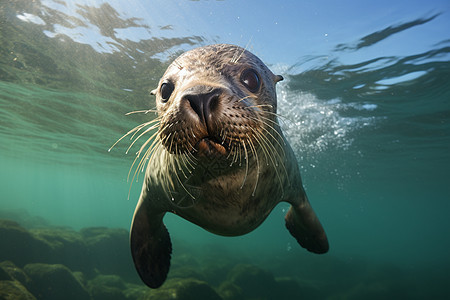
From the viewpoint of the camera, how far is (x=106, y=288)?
32.6 feet

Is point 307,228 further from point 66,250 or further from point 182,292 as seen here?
point 66,250

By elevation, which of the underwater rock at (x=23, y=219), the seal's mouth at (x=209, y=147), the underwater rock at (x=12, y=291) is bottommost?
the underwater rock at (x=23, y=219)

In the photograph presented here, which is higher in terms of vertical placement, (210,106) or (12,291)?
(210,106)

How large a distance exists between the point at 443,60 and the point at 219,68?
9.04 m

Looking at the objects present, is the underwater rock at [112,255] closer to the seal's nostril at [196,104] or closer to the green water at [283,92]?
the green water at [283,92]

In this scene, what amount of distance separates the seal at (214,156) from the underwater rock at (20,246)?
33.9ft

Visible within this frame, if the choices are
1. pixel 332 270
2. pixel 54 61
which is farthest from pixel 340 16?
pixel 332 270

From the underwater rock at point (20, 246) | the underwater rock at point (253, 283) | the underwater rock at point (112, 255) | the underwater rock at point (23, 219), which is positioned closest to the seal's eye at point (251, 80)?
the underwater rock at point (253, 283)

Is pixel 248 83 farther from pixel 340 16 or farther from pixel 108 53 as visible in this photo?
pixel 108 53

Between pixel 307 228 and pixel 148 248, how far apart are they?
2.03m

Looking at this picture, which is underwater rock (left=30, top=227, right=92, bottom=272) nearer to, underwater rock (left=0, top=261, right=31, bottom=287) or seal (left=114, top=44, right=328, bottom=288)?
underwater rock (left=0, top=261, right=31, bottom=287)

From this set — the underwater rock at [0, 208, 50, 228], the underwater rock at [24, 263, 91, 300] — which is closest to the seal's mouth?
the underwater rock at [24, 263, 91, 300]

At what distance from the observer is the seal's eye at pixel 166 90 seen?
1999 mm

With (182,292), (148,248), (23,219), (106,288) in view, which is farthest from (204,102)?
(23,219)
